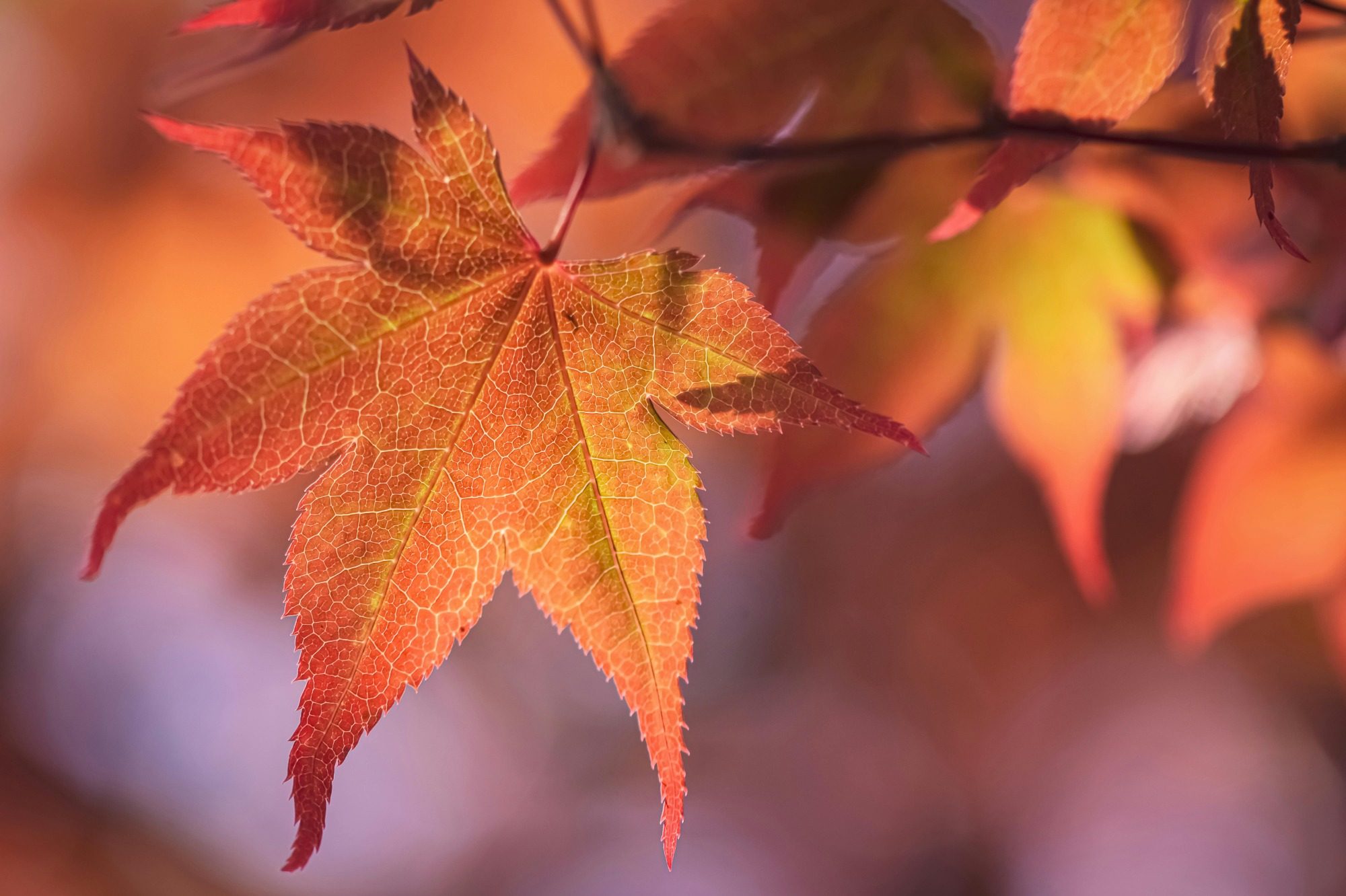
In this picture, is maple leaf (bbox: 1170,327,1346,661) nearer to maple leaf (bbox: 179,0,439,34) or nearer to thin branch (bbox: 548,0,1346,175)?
thin branch (bbox: 548,0,1346,175)

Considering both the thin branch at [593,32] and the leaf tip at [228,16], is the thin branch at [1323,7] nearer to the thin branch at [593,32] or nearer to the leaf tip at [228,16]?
the thin branch at [593,32]

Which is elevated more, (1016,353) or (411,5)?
(411,5)

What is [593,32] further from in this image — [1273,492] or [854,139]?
[1273,492]

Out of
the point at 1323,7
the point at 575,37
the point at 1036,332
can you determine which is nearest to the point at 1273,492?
the point at 1036,332

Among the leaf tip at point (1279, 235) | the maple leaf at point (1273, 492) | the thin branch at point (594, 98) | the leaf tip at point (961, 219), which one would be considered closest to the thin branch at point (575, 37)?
the thin branch at point (594, 98)

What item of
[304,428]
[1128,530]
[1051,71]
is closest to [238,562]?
[304,428]

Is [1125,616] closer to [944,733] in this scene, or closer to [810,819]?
[944,733]

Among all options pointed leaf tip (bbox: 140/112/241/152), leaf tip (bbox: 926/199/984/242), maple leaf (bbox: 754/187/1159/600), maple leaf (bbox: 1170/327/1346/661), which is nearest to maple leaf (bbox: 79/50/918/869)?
pointed leaf tip (bbox: 140/112/241/152)
